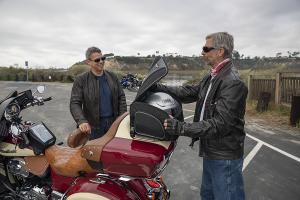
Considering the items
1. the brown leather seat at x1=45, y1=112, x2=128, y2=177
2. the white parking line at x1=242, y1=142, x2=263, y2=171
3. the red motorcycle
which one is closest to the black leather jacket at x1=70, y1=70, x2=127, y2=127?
the red motorcycle

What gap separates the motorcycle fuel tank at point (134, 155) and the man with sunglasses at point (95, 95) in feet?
6.53

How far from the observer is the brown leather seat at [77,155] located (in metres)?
3.08

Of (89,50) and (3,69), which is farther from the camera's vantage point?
(3,69)

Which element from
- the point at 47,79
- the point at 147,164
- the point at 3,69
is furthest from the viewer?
the point at 3,69

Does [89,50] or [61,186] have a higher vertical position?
[89,50]

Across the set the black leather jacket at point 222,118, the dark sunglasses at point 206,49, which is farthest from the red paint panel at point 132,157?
the dark sunglasses at point 206,49

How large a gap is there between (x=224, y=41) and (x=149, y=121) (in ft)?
3.45

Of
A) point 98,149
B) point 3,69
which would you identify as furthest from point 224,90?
point 3,69

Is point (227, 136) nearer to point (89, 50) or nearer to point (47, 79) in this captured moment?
point (89, 50)

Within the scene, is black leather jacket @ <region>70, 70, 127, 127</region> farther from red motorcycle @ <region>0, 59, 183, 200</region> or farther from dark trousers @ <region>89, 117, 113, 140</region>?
red motorcycle @ <region>0, 59, 183, 200</region>

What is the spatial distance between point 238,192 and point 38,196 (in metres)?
2.03

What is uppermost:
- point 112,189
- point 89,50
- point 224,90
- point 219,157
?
point 89,50

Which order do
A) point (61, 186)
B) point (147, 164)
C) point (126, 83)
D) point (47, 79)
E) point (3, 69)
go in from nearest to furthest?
point (147, 164)
point (61, 186)
point (126, 83)
point (47, 79)
point (3, 69)

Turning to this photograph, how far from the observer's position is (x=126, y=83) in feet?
93.9
